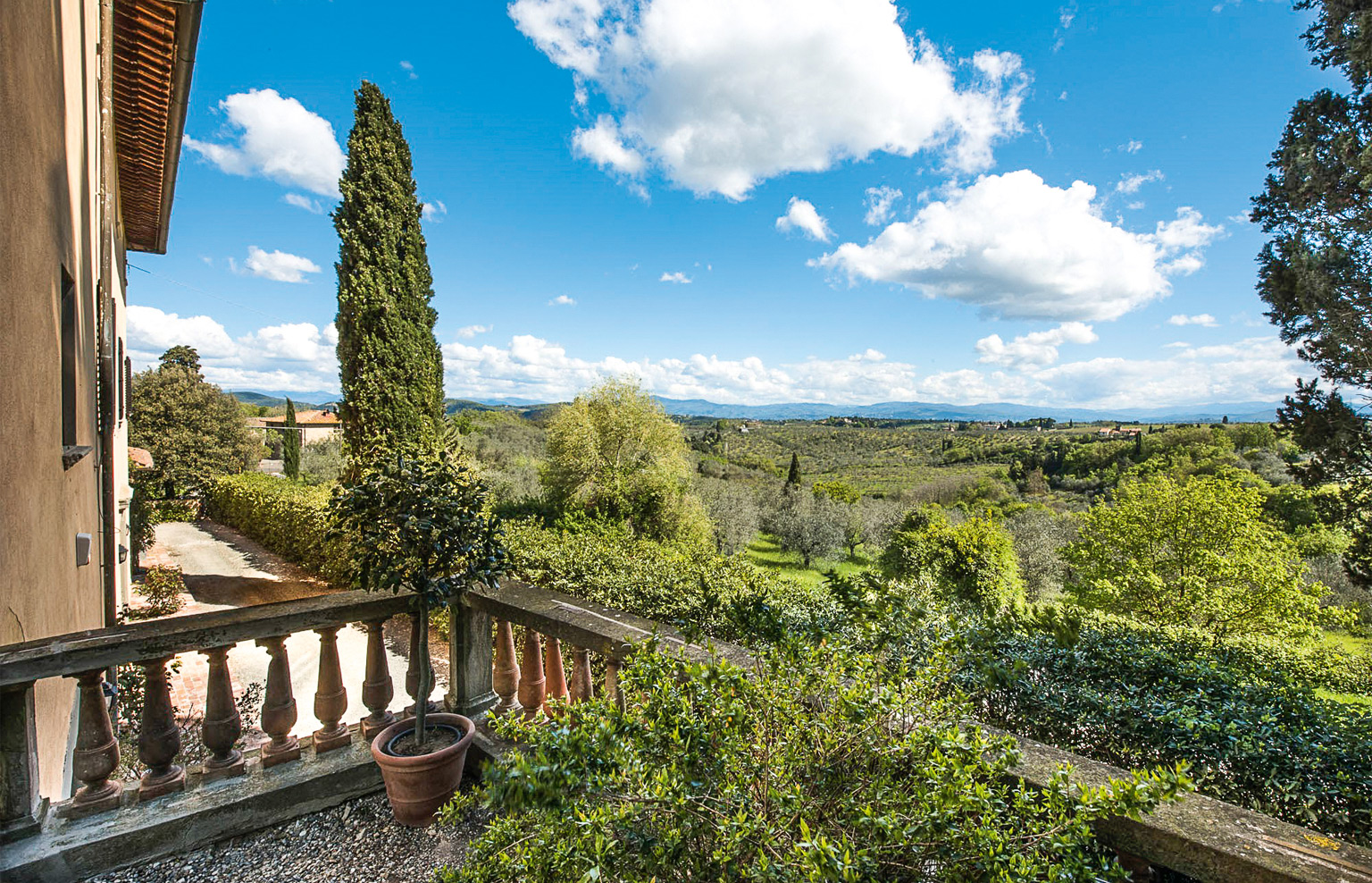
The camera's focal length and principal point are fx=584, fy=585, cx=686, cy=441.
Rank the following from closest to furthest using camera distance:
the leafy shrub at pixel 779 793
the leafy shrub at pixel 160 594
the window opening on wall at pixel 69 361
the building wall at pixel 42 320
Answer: the leafy shrub at pixel 779 793
the building wall at pixel 42 320
the window opening on wall at pixel 69 361
the leafy shrub at pixel 160 594

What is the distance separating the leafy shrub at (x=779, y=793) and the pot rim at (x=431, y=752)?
4.09 feet

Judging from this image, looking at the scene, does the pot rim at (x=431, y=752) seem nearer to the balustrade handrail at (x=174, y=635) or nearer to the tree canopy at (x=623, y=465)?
the balustrade handrail at (x=174, y=635)

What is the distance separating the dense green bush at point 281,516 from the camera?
36.0 feet

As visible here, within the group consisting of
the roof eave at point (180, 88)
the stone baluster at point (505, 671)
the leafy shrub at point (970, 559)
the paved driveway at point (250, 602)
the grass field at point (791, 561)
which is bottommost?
the grass field at point (791, 561)

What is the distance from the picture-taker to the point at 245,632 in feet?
8.35

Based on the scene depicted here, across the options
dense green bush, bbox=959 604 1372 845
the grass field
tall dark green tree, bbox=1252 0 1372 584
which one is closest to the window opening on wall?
dense green bush, bbox=959 604 1372 845

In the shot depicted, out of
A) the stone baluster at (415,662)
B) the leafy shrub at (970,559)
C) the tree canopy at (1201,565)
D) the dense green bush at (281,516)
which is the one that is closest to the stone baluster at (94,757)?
the stone baluster at (415,662)

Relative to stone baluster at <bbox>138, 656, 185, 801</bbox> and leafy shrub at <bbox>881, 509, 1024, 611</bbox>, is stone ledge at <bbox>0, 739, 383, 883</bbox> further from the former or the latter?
leafy shrub at <bbox>881, 509, 1024, 611</bbox>

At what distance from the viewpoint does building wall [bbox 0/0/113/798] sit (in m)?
2.19

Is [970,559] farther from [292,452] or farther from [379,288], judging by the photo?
[292,452]

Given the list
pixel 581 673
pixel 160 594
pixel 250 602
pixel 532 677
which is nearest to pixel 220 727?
pixel 532 677

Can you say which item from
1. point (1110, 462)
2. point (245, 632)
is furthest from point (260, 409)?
point (1110, 462)

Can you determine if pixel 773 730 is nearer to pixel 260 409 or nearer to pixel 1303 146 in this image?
pixel 1303 146

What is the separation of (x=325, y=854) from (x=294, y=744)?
546 mm
